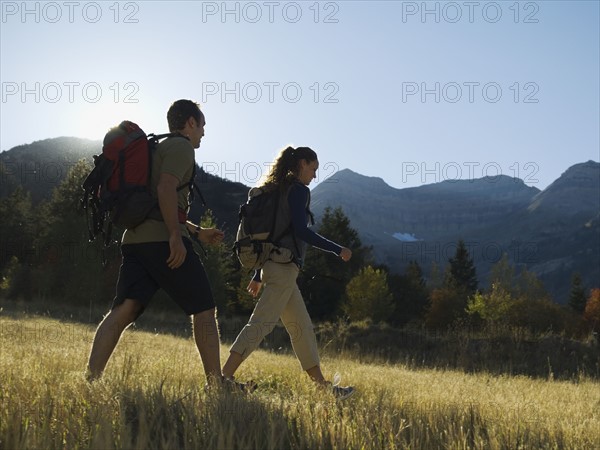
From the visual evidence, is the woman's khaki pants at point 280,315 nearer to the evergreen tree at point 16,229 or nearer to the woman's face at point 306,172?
the woman's face at point 306,172

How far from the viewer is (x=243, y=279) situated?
153 ft

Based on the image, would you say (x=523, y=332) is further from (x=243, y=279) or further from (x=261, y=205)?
(x=243, y=279)

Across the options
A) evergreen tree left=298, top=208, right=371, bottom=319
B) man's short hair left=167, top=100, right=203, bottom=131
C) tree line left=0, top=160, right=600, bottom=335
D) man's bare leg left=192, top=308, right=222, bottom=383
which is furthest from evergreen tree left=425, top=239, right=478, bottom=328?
man's short hair left=167, top=100, right=203, bottom=131

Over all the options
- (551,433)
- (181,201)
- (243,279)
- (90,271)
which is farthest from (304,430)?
(243,279)

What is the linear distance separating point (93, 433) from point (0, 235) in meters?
51.5

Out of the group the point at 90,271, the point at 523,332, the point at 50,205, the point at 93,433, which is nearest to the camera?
the point at 93,433

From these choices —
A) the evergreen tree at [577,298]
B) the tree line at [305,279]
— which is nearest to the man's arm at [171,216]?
the tree line at [305,279]

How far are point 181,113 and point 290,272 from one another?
159 cm

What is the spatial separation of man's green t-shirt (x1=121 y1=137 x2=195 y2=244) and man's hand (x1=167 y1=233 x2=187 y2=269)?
0.58 feet

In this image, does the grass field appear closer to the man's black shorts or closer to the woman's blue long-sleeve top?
the man's black shorts

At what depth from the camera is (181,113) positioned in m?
4.65

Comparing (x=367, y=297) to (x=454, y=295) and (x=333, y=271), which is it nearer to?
(x=333, y=271)

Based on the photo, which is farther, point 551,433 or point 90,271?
point 90,271

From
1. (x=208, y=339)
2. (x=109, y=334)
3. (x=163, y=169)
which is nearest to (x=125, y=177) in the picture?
(x=163, y=169)
